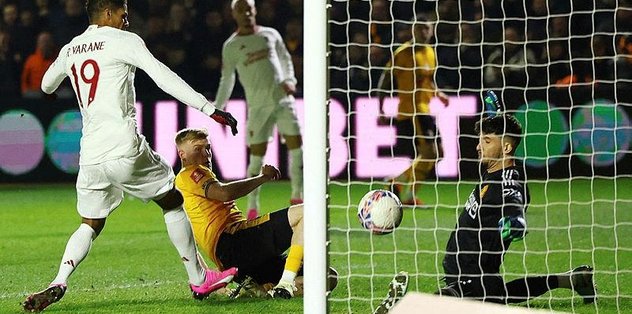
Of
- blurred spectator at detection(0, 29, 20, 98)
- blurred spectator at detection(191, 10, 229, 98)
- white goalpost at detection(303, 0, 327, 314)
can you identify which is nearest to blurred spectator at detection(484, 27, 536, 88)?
blurred spectator at detection(191, 10, 229, 98)

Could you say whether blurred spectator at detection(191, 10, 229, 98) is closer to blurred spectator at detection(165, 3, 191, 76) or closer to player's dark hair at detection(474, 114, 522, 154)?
blurred spectator at detection(165, 3, 191, 76)

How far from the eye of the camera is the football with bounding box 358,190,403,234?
5.71 m

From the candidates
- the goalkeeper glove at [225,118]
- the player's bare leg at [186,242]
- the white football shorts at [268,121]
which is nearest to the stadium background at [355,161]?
the player's bare leg at [186,242]

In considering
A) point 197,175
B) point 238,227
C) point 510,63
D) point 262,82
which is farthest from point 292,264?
point 510,63

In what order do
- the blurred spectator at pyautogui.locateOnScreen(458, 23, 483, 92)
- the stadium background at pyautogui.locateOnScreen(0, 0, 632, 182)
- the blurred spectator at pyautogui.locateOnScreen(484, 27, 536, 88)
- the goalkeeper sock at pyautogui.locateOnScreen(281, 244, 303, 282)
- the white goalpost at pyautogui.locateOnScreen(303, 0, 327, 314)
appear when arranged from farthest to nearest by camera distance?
the blurred spectator at pyautogui.locateOnScreen(458, 23, 483, 92)
the blurred spectator at pyautogui.locateOnScreen(484, 27, 536, 88)
the stadium background at pyautogui.locateOnScreen(0, 0, 632, 182)
the goalkeeper sock at pyautogui.locateOnScreen(281, 244, 303, 282)
the white goalpost at pyautogui.locateOnScreen(303, 0, 327, 314)

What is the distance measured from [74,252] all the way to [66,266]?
0.27 ft

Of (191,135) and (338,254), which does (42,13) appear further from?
(191,135)

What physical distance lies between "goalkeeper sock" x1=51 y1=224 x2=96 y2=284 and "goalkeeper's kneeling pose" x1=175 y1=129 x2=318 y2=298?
0.53m

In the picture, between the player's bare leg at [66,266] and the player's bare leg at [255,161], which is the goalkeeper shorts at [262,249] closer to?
the player's bare leg at [66,266]


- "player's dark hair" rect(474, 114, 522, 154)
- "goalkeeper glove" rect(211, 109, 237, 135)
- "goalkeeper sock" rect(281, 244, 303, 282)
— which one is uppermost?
"goalkeeper glove" rect(211, 109, 237, 135)

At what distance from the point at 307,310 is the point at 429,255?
2.46 meters

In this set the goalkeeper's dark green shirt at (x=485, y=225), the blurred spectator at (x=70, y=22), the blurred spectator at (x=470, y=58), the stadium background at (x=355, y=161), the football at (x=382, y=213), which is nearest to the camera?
the goalkeeper's dark green shirt at (x=485, y=225)

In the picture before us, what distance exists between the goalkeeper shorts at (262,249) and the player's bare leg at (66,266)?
67 cm

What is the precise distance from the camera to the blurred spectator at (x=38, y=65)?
11.3 meters
